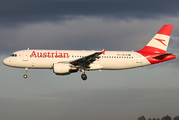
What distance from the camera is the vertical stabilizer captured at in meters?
46.1

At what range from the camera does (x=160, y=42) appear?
46562 mm

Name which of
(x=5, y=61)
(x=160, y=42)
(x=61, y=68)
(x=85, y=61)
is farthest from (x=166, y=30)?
(x=5, y=61)

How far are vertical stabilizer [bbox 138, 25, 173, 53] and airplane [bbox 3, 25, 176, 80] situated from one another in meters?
1.20

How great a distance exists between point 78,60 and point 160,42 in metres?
15.8

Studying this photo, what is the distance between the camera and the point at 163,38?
154ft

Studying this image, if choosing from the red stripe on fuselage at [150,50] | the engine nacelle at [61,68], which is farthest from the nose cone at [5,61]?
the red stripe on fuselage at [150,50]

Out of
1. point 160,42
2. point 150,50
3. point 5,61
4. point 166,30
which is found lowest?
point 5,61

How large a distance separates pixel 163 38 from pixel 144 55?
556 centimetres

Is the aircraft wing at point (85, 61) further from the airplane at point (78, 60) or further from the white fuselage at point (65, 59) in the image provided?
the white fuselage at point (65, 59)

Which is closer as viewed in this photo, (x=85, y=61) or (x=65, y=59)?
(x=85, y=61)

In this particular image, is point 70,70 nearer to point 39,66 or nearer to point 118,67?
point 39,66

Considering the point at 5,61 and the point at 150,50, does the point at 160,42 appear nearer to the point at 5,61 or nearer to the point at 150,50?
the point at 150,50

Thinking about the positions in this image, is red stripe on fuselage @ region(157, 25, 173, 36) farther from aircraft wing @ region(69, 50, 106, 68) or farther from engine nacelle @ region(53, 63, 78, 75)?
engine nacelle @ region(53, 63, 78, 75)

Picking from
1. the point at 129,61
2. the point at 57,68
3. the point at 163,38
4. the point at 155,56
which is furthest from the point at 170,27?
the point at 57,68
